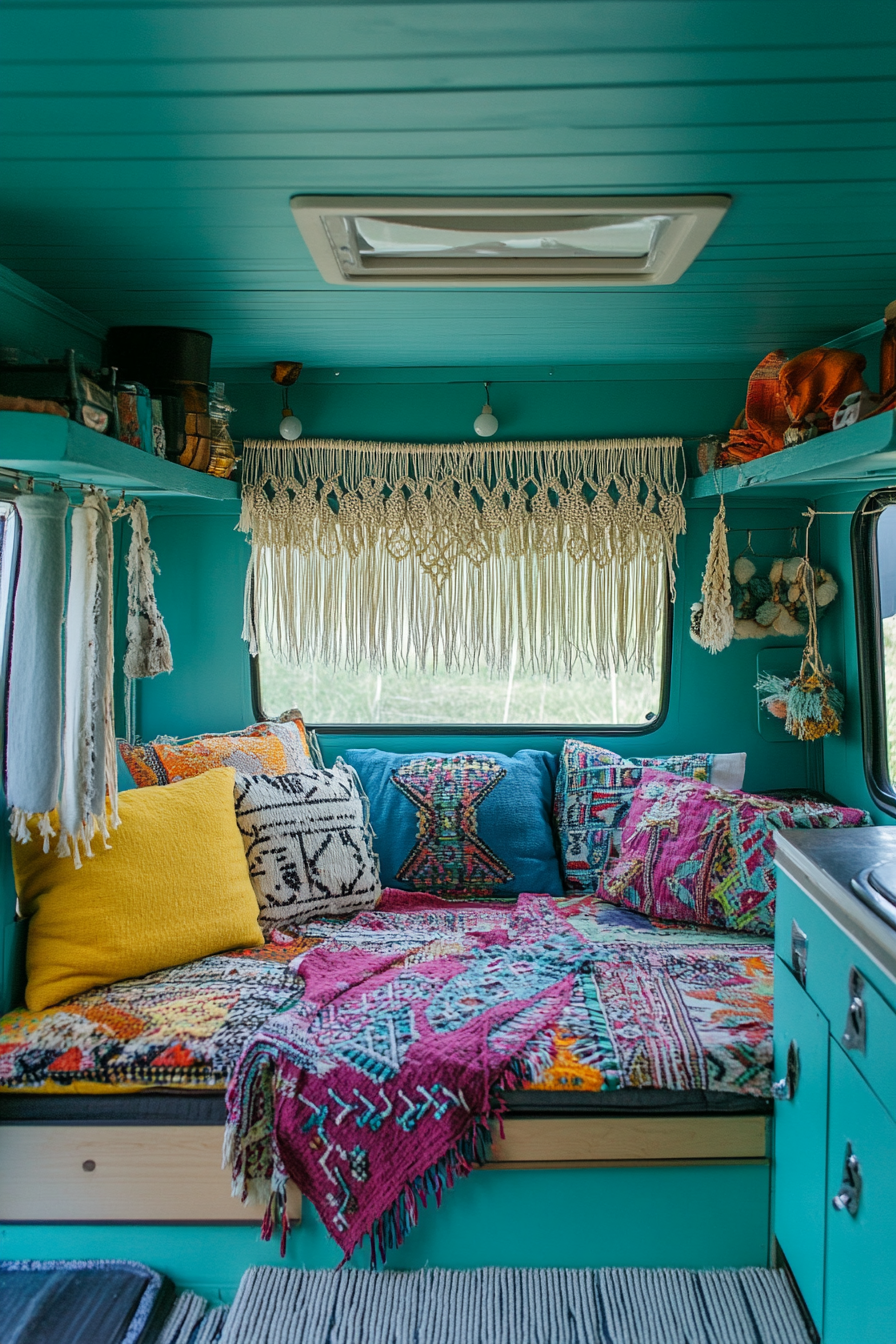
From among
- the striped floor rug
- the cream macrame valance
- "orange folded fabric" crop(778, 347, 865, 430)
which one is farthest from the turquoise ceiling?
the striped floor rug

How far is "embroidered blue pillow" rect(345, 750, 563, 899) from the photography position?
9.80ft

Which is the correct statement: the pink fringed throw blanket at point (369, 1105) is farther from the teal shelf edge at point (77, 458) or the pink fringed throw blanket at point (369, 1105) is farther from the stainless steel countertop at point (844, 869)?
the teal shelf edge at point (77, 458)

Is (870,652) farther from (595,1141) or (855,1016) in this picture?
(595,1141)

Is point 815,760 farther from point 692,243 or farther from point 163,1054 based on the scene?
point 163,1054

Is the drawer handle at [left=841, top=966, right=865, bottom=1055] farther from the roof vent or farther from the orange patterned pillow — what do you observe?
the orange patterned pillow

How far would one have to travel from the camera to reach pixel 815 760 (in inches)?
128

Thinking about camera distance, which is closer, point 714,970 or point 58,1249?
point 58,1249

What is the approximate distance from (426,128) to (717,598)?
1.94 metres

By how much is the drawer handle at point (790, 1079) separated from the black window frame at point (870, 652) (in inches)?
45.3

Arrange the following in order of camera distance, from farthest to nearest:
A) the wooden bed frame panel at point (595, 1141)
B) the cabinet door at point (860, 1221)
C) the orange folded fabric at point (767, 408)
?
the orange folded fabric at point (767, 408), the wooden bed frame panel at point (595, 1141), the cabinet door at point (860, 1221)

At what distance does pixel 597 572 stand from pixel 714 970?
4.59ft

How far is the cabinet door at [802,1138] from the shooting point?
5.63 feet

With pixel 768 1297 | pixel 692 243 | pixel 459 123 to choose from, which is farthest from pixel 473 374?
pixel 768 1297

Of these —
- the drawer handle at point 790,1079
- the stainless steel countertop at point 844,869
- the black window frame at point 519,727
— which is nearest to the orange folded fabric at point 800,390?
the black window frame at point 519,727
